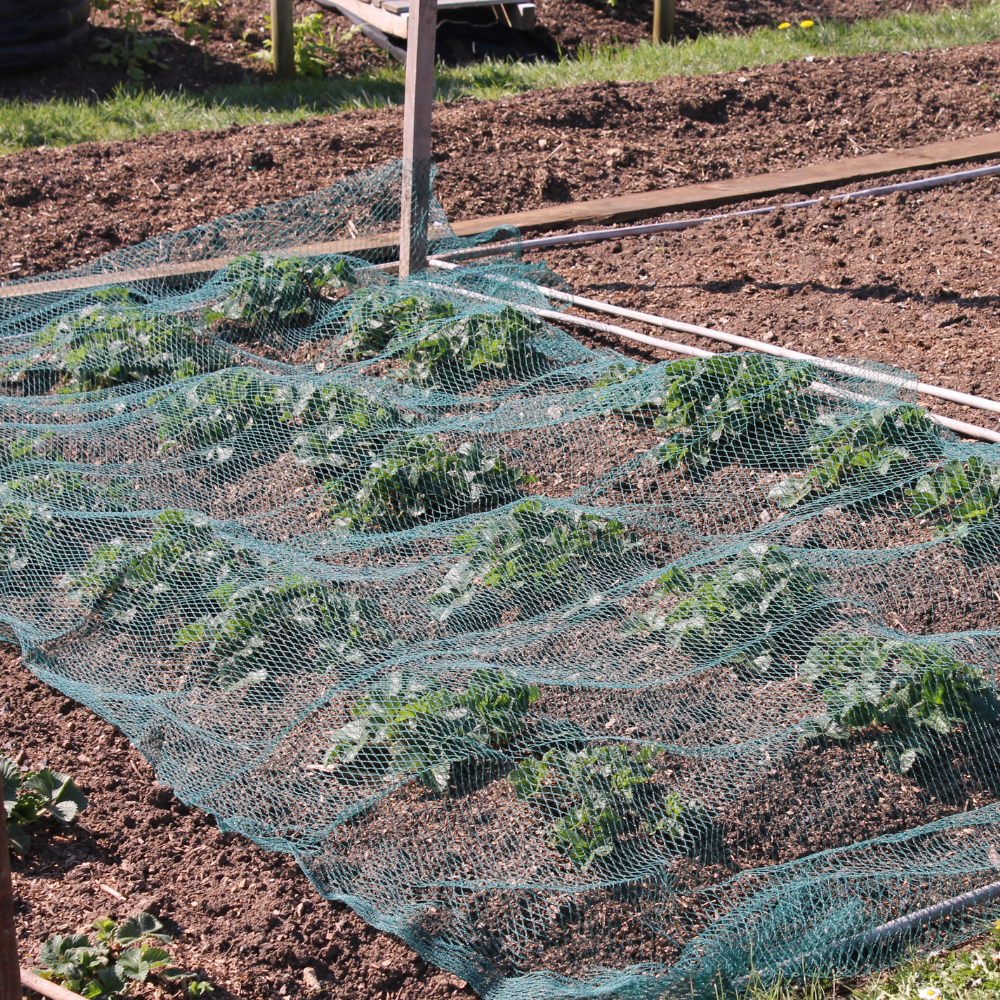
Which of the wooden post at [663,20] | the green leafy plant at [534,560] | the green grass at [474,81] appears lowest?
the green leafy plant at [534,560]

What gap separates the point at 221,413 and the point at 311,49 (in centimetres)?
544

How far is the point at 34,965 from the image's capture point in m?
2.39

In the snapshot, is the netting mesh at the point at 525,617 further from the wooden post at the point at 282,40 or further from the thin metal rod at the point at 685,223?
the wooden post at the point at 282,40

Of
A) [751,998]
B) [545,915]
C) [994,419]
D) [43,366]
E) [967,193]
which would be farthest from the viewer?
[967,193]

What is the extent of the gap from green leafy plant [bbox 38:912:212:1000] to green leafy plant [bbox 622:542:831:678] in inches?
58.7

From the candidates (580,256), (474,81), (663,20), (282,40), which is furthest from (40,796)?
(663,20)

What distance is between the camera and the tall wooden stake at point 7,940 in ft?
5.31

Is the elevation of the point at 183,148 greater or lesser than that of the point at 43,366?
greater

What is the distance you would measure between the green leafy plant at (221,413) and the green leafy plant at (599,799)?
75.4 inches

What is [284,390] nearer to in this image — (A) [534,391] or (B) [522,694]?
(A) [534,391]

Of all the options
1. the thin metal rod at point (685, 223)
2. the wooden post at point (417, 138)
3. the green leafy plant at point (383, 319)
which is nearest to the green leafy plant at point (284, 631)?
the green leafy plant at point (383, 319)

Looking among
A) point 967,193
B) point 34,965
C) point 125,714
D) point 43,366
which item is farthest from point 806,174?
point 34,965

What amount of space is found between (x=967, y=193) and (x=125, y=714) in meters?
5.36

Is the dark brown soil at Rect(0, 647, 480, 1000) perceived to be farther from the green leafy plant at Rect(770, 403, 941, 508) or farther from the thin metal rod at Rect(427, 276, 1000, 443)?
the thin metal rod at Rect(427, 276, 1000, 443)
